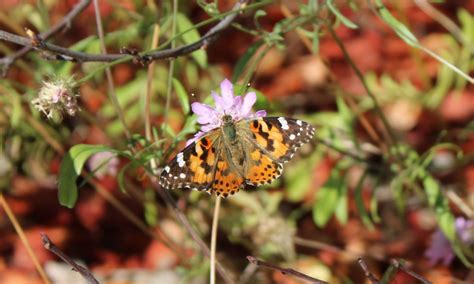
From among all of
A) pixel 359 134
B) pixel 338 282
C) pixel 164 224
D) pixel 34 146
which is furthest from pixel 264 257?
pixel 34 146

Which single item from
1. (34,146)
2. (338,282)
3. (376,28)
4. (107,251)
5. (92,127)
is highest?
(376,28)

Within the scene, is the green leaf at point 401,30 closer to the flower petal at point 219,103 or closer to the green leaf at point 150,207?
the flower petal at point 219,103

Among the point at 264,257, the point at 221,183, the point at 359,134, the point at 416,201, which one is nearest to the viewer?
the point at 221,183

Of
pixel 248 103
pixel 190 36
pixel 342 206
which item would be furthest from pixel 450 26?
pixel 248 103

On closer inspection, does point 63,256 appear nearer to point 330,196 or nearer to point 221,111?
point 221,111

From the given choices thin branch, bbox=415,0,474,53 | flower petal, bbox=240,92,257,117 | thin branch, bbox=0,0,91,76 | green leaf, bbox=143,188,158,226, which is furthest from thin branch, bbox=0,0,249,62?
thin branch, bbox=415,0,474,53

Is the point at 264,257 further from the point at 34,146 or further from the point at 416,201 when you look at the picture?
the point at 34,146

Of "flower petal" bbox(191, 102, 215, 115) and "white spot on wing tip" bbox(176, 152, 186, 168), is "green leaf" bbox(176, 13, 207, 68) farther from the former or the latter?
"white spot on wing tip" bbox(176, 152, 186, 168)

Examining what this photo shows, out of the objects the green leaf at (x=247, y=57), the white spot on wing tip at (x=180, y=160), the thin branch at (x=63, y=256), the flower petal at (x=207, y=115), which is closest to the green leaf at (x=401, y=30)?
the green leaf at (x=247, y=57)
